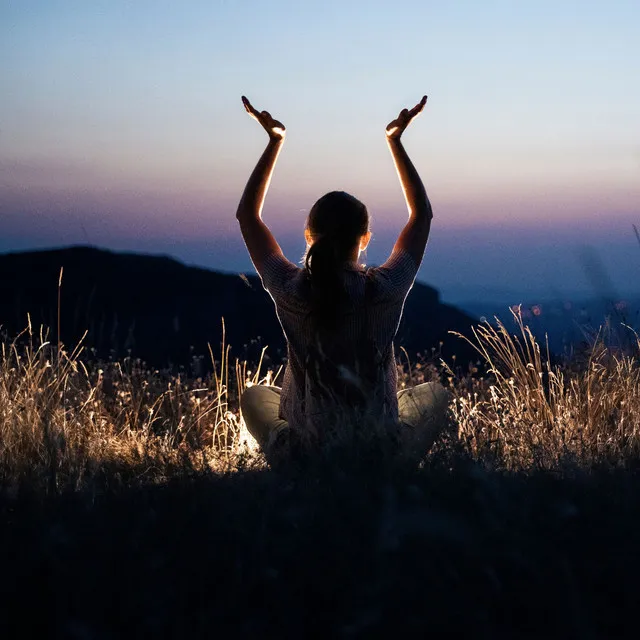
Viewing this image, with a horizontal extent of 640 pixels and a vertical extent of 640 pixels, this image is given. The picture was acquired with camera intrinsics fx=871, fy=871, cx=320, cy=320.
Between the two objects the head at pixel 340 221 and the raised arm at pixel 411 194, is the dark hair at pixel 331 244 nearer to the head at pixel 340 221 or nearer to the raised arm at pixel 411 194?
the head at pixel 340 221

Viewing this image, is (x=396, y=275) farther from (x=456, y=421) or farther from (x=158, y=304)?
(x=158, y=304)

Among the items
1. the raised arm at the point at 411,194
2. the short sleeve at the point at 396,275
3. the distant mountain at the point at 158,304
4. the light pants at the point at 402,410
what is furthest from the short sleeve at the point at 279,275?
the distant mountain at the point at 158,304

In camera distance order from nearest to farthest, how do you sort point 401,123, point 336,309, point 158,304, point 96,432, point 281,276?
1. point 336,309
2. point 281,276
3. point 401,123
4. point 96,432
5. point 158,304

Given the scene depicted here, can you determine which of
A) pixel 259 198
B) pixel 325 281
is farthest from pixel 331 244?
pixel 259 198

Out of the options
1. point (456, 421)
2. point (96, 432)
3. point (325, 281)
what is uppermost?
point (325, 281)

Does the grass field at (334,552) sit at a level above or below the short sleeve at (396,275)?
below

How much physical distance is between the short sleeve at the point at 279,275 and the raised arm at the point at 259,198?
4 centimetres

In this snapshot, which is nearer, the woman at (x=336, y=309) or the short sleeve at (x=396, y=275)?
the woman at (x=336, y=309)

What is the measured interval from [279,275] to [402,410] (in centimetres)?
96

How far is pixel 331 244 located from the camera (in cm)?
349

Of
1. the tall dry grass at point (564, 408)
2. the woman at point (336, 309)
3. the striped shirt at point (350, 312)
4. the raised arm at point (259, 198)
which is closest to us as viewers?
the woman at point (336, 309)

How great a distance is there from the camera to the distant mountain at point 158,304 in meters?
15.9

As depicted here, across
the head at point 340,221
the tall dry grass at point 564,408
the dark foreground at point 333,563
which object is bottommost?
Answer: the dark foreground at point 333,563

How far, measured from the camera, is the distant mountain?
15906mm
